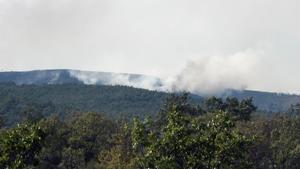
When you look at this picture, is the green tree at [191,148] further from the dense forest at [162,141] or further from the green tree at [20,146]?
the green tree at [20,146]

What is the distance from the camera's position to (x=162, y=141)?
59688mm

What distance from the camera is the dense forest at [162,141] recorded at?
5788 centimetres

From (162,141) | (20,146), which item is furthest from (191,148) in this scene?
(20,146)

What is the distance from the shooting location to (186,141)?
5928 cm

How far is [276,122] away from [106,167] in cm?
5469

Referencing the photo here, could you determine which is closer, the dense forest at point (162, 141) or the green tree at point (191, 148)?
the dense forest at point (162, 141)

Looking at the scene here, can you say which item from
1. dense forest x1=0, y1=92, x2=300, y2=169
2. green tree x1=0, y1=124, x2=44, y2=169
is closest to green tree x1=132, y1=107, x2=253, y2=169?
dense forest x1=0, y1=92, x2=300, y2=169

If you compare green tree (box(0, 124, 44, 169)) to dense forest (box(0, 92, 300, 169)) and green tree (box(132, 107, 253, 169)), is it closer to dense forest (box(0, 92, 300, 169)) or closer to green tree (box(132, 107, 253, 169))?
dense forest (box(0, 92, 300, 169))

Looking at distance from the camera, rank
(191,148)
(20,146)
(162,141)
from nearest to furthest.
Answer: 1. (20,146)
2. (162,141)
3. (191,148)

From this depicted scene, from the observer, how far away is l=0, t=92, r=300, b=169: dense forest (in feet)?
190

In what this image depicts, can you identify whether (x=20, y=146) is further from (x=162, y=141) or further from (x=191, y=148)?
(x=191, y=148)

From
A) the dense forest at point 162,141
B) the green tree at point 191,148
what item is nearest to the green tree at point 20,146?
the dense forest at point 162,141

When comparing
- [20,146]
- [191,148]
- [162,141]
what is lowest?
[20,146]

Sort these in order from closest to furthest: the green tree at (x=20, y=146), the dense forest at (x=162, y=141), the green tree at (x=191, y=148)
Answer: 1. the green tree at (x=20, y=146)
2. the dense forest at (x=162, y=141)
3. the green tree at (x=191, y=148)
